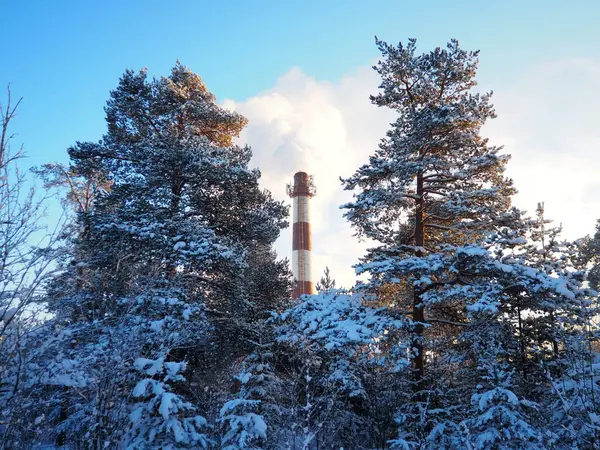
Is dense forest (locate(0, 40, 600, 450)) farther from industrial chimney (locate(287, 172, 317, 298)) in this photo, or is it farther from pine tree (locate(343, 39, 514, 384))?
industrial chimney (locate(287, 172, 317, 298))

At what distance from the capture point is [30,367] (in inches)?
195

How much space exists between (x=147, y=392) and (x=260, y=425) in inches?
102

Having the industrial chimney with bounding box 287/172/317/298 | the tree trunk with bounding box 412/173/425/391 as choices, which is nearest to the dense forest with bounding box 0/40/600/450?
the tree trunk with bounding box 412/173/425/391

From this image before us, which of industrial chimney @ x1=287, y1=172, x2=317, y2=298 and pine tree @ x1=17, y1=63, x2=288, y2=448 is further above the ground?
industrial chimney @ x1=287, y1=172, x2=317, y2=298

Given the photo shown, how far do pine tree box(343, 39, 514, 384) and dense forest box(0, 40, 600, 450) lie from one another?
60mm

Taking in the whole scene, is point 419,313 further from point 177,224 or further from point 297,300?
point 177,224

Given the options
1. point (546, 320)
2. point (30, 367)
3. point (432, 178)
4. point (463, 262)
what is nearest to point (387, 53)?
point (432, 178)

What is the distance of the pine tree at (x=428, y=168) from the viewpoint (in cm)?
977

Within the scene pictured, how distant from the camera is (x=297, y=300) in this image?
38.1 ft

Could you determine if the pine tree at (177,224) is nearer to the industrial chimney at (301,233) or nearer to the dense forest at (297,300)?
the dense forest at (297,300)

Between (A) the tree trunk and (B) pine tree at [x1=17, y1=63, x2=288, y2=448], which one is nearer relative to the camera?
(A) the tree trunk

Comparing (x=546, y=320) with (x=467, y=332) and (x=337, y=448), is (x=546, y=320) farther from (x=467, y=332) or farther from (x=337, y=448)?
(x=337, y=448)

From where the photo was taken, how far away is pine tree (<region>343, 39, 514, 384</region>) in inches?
385

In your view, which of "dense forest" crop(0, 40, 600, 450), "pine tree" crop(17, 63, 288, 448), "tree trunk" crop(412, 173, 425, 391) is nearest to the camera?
"dense forest" crop(0, 40, 600, 450)
